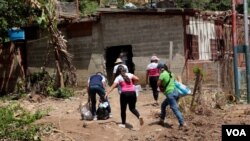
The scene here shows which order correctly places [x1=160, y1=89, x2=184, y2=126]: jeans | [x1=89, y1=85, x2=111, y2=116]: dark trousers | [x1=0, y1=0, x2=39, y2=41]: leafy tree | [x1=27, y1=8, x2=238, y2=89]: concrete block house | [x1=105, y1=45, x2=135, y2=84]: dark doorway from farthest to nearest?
[x1=105, y1=45, x2=135, y2=84]: dark doorway, [x1=0, y1=0, x2=39, y2=41]: leafy tree, [x1=27, y1=8, x2=238, y2=89]: concrete block house, [x1=89, y1=85, x2=111, y2=116]: dark trousers, [x1=160, y1=89, x2=184, y2=126]: jeans

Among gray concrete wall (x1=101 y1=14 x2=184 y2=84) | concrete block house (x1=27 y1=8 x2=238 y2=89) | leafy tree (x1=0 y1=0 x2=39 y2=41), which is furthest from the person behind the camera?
leafy tree (x1=0 y1=0 x2=39 y2=41)

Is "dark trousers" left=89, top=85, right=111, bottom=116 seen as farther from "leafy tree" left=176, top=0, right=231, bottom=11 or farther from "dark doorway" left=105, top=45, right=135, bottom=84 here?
"leafy tree" left=176, top=0, right=231, bottom=11

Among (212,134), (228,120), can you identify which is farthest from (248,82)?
(212,134)

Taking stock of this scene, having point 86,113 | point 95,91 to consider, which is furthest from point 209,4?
point 86,113

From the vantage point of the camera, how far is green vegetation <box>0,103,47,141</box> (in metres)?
11.0

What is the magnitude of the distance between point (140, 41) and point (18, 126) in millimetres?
9451

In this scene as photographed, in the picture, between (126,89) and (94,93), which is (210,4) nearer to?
(94,93)

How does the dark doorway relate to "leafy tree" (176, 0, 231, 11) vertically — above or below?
below

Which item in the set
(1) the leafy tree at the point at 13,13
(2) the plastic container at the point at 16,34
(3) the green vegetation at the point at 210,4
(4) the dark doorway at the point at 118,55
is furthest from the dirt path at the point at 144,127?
(3) the green vegetation at the point at 210,4

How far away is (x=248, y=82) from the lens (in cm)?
1641

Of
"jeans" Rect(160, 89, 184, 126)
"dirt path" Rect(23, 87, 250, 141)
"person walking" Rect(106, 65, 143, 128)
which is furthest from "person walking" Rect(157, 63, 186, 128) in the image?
"person walking" Rect(106, 65, 143, 128)

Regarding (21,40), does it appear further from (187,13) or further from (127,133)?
(127,133)

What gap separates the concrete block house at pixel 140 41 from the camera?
759 inches

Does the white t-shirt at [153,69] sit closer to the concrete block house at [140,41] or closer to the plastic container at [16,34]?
the concrete block house at [140,41]
